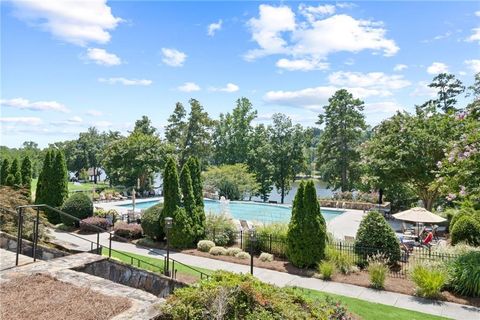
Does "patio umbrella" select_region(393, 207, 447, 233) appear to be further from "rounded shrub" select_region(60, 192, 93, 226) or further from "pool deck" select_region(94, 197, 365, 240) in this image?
"rounded shrub" select_region(60, 192, 93, 226)

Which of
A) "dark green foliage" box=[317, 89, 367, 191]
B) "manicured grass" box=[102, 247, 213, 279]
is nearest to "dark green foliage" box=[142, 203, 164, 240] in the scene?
"manicured grass" box=[102, 247, 213, 279]

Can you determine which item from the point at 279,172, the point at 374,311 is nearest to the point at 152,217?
the point at 374,311

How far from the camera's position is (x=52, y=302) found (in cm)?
499

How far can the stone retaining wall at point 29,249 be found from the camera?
8711 millimetres

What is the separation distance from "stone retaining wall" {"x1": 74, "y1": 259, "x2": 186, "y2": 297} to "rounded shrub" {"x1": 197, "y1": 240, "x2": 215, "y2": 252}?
6.86 m

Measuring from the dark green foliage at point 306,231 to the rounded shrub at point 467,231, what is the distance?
548cm

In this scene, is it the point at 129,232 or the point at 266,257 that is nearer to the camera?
the point at 266,257

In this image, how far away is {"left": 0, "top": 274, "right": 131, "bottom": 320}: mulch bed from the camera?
15.2 feet

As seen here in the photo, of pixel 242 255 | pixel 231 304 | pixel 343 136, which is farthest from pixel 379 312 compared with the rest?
Result: pixel 343 136

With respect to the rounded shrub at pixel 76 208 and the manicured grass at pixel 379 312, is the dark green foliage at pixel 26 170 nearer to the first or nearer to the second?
the rounded shrub at pixel 76 208

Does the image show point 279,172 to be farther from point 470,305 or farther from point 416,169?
point 470,305

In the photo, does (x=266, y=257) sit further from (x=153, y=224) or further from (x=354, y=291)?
(x=153, y=224)

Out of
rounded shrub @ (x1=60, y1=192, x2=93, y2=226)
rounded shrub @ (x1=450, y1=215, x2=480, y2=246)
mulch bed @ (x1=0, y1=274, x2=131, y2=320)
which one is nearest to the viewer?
mulch bed @ (x1=0, y1=274, x2=131, y2=320)

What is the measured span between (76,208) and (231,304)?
52.0 ft
